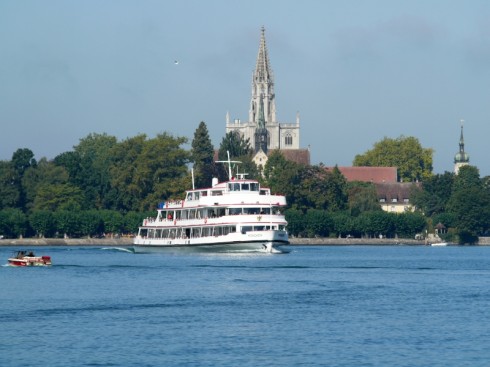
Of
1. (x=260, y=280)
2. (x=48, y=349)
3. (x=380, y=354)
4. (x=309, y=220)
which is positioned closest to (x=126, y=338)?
(x=48, y=349)

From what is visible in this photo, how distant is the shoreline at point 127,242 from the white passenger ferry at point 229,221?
3759 cm

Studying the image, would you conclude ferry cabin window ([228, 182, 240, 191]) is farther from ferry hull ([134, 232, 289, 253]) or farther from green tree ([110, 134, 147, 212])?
green tree ([110, 134, 147, 212])

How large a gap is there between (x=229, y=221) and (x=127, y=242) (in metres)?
52.8

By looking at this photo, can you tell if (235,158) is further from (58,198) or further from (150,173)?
(58,198)

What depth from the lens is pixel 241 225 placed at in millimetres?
111250

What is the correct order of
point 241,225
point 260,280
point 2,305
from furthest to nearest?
1. point 241,225
2. point 260,280
3. point 2,305

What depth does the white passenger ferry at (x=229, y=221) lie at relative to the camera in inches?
4373

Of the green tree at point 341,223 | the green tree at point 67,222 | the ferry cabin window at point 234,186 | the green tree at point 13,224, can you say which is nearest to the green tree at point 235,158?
the green tree at point 341,223

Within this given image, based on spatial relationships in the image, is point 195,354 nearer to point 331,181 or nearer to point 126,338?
point 126,338

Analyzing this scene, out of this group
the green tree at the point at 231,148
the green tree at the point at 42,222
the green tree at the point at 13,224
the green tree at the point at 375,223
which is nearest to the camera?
the green tree at the point at 42,222

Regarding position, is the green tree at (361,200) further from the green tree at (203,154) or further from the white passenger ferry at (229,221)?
the white passenger ferry at (229,221)

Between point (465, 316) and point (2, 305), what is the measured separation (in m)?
21.1

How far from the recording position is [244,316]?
5916 centimetres

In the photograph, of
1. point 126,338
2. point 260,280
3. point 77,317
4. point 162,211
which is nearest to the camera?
point 126,338
